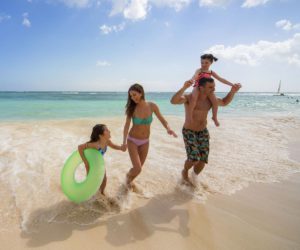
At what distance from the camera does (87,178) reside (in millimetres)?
2990

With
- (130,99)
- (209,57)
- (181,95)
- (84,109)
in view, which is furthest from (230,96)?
(84,109)

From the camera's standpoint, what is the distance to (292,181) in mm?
4238

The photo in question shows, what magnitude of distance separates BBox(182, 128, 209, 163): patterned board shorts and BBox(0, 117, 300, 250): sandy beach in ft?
1.76

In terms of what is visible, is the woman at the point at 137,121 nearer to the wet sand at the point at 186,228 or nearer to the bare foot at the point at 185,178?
the wet sand at the point at 186,228

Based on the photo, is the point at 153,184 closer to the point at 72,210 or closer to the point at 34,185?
the point at 72,210

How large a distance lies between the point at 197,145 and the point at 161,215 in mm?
1237

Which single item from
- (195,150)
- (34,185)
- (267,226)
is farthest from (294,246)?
(34,185)

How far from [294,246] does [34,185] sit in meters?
3.60

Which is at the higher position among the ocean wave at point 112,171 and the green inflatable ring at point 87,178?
the green inflatable ring at point 87,178

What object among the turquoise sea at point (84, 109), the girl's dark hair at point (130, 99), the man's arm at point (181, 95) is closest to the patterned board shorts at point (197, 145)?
the man's arm at point (181, 95)

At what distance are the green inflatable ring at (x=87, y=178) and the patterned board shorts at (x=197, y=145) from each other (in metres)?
1.43

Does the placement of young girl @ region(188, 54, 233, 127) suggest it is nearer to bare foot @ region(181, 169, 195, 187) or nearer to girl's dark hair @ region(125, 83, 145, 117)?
girl's dark hair @ region(125, 83, 145, 117)

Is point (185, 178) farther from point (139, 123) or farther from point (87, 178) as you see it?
point (87, 178)

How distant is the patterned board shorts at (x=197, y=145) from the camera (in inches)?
148
